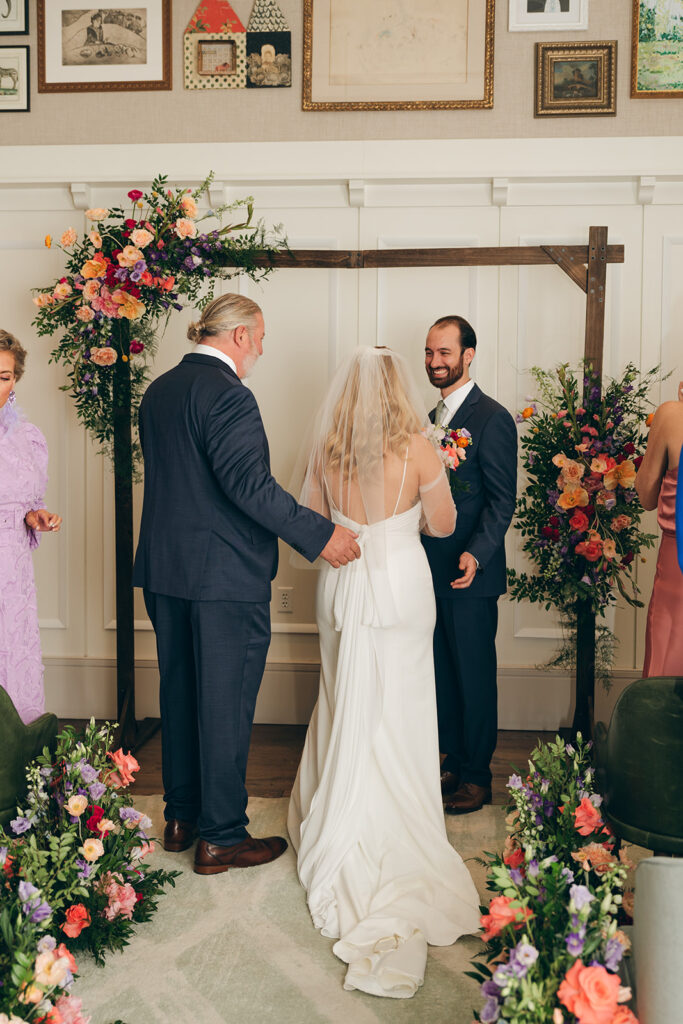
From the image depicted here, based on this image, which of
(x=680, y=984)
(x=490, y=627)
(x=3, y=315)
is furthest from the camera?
(x=3, y=315)

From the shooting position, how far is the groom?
349 cm

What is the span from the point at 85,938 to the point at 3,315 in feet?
10.4

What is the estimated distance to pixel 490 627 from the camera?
3604 mm

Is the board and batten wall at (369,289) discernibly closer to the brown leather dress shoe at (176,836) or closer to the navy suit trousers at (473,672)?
the navy suit trousers at (473,672)

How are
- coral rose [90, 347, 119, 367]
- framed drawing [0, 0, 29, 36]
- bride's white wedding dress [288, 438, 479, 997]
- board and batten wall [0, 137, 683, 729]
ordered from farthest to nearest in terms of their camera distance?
1. framed drawing [0, 0, 29, 36]
2. board and batten wall [0, 137, 683, 729]
3. coral rose [90, 347, 119, 367]
4. bride's white wedding dress [288, 438, 479, 997]

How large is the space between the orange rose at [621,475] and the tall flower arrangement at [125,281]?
1.77 metres

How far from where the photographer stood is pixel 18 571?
10.2ft

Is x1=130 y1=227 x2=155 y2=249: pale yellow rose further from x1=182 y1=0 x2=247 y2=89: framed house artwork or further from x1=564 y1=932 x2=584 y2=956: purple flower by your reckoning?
x1=564 y1=932 x2=584 y2=956: purple flower

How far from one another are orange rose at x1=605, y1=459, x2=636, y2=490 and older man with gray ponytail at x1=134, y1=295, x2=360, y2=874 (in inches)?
53.2

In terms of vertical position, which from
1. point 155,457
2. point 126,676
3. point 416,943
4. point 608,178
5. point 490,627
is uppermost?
point 608,178

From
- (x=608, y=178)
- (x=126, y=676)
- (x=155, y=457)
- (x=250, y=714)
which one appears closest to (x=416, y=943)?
(x=250, y=714)

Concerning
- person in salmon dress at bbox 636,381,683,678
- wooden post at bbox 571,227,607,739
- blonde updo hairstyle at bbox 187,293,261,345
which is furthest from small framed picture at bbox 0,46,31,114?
person in salmon dress at bbox 636,381,683,678

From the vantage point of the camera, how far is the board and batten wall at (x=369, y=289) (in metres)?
4.25

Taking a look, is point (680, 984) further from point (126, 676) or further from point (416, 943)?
point (126, 676)
